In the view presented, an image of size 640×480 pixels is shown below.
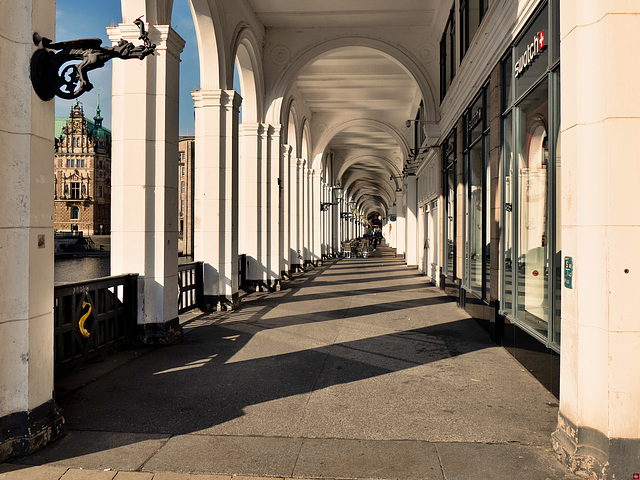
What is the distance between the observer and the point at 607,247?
3.62m

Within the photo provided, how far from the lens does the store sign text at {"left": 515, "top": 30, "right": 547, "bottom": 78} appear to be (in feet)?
19.7

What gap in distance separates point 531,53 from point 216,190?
6.96 metres

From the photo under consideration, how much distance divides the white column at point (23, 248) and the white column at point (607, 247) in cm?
388

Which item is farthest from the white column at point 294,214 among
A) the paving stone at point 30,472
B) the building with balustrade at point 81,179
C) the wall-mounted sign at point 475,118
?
the building with balustrade at point 81,179

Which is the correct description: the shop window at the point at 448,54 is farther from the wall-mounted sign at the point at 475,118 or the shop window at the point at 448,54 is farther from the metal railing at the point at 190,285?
the metal railing at the point at 190,285

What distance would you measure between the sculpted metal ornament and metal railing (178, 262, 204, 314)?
6.09 meters

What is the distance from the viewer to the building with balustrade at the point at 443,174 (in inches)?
143

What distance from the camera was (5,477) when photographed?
12.0ft

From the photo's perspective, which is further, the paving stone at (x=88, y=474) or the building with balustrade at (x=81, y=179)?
the building with balustrade at (x=81, y=179)

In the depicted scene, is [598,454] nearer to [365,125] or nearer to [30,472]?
[30,472]

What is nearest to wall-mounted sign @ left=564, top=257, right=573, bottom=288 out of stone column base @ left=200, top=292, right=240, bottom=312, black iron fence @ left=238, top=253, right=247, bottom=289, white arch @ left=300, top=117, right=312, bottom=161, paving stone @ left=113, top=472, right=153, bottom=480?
paving stone @ left=113, top=472, right=153, bottom=480

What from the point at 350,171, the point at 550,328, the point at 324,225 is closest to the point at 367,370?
the point at 550,328

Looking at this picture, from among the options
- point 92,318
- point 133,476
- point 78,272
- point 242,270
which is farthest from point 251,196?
point 78,272

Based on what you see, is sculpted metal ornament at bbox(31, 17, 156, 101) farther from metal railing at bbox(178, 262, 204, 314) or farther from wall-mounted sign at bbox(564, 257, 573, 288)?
metal railing at bbox(178, 262, 204, 314)
